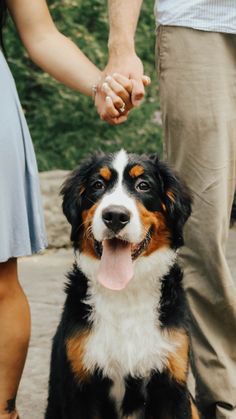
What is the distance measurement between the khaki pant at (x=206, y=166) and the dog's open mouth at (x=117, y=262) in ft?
1.32

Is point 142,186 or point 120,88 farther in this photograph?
point 142,186

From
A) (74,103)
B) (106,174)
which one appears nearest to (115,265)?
(106,174)

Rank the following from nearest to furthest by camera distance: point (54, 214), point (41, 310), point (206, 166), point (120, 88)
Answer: point (120, 88) < point (206, 166) < point (41, 310) < point (54, 214)

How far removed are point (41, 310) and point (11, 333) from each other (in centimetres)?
227

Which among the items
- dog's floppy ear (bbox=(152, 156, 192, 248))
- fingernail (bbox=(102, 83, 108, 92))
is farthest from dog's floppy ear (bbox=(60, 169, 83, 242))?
fingernail (bbox=(102, 83, 108, 92))

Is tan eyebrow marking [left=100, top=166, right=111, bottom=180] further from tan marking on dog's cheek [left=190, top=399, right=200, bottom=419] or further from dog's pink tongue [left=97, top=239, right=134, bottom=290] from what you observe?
tan marking on dog's cheek [left=190, top=399, right=200, bottom=419]

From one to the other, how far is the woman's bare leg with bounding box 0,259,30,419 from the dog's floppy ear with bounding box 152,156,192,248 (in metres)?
0.67

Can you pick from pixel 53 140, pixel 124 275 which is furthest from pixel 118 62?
pixel 53 140

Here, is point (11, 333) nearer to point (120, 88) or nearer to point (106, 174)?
point (106, 174)

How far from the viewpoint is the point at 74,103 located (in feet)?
25.2

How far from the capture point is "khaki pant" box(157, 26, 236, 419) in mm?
3332

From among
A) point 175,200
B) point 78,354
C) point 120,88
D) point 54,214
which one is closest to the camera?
point 120,88

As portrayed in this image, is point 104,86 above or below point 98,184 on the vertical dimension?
above

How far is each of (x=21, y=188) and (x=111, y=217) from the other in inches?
13.9
